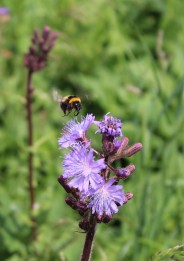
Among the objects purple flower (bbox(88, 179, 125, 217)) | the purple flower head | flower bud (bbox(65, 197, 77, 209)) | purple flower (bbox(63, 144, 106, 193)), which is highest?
the purple flower head

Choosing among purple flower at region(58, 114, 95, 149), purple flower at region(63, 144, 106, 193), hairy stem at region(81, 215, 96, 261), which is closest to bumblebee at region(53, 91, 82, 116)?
purple flower at region(58, 114, 95, 149)

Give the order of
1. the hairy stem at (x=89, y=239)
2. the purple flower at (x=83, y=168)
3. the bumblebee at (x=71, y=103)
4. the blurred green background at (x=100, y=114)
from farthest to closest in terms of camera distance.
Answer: the blurred green background at (x=100, y=114), the bumblebee at (x=71, y=103), the hairy stem at (x=89, y=239), the purple flower at (x=83, y=168)

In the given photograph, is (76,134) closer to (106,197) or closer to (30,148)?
(106,197)

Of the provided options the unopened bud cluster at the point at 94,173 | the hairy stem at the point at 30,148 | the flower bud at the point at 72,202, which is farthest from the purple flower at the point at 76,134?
the hairy stem at the point at 30,148

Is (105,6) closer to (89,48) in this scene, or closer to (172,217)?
(89,48)

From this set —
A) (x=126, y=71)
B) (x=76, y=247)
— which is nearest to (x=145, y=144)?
(x=76, y=247)

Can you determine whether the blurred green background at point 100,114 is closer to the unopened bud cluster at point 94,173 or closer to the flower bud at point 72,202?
the unopened bud cluster at point 94,173

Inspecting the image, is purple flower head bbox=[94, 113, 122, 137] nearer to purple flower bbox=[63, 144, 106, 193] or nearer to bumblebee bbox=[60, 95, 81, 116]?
purple flower bbox=[63, 144, 106, 193]
